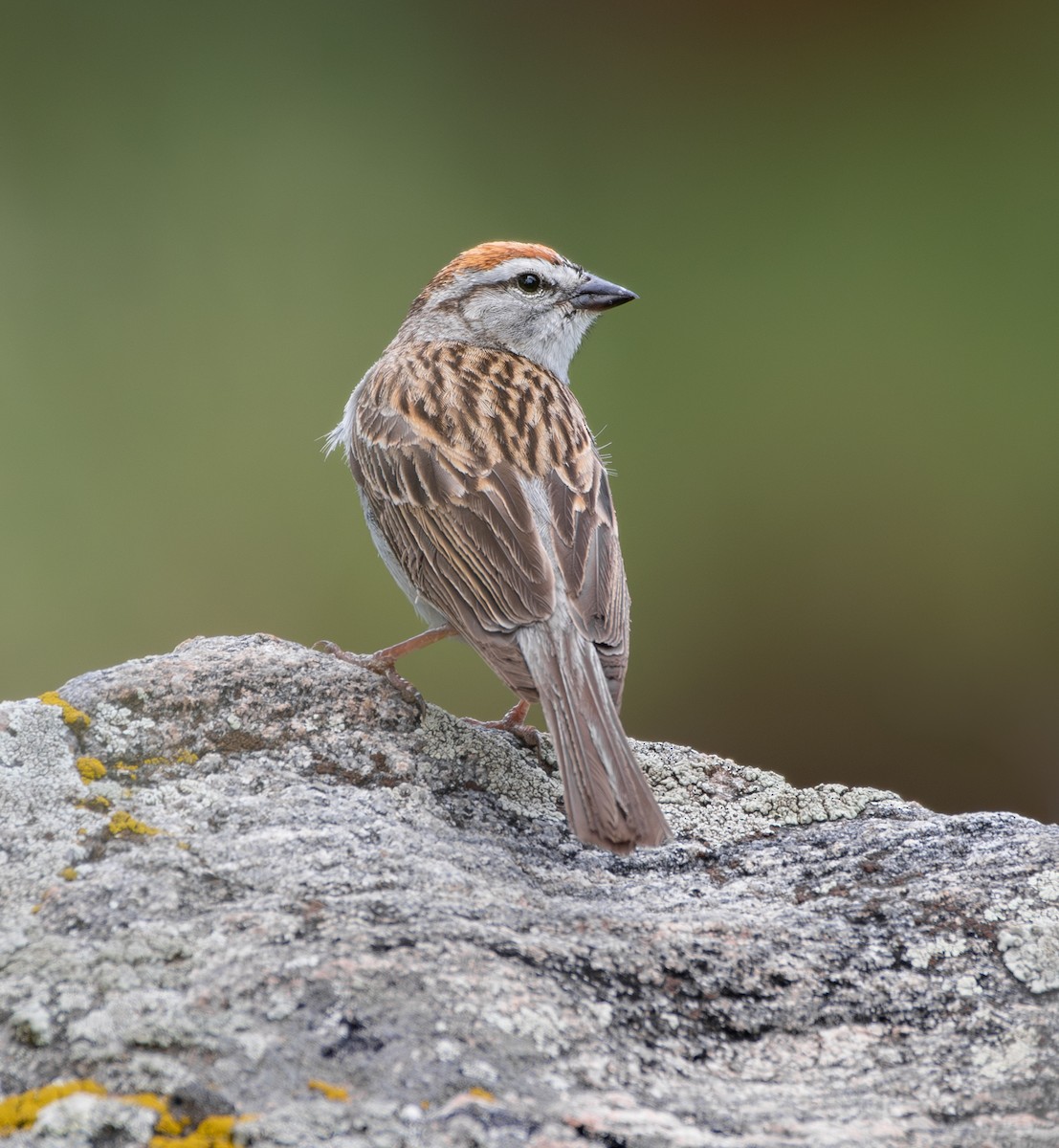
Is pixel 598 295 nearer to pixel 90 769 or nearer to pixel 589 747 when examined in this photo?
pixel 589 747

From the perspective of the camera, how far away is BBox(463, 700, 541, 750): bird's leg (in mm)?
3549

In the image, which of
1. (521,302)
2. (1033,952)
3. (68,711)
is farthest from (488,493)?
(1033,952)

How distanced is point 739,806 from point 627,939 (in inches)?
41.9

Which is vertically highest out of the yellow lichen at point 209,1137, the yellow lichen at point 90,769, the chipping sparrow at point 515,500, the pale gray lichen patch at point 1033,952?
the chipping sparrow at point 515,500

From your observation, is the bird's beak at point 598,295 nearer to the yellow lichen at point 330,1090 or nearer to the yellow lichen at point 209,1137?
the yellow lichen at point 330,1090

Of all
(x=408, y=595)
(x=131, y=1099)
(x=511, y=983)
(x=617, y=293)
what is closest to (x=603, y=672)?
(x=408, y=595)

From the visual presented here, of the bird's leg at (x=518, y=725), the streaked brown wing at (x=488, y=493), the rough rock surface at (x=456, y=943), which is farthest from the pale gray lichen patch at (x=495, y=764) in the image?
the streaked brown wing at (x=488, y=493)

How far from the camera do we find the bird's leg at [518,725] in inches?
140

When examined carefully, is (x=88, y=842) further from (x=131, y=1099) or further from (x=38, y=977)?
(x=131, y=1099)

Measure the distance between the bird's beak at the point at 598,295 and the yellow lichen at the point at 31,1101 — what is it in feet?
13.5

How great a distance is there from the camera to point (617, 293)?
524cm

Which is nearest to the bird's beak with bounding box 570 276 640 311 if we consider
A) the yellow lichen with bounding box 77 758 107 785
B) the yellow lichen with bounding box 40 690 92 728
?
the yellow lichen with bounding box 40 690 92 728

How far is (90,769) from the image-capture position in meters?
2.69

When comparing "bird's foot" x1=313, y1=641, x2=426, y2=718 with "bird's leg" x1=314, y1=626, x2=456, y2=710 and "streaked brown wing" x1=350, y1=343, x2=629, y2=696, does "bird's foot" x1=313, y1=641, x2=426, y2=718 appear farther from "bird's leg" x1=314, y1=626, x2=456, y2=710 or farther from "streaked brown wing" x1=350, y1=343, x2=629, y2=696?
"streaked brown wing" x1=350, y1=343, x2=629, y2=696
